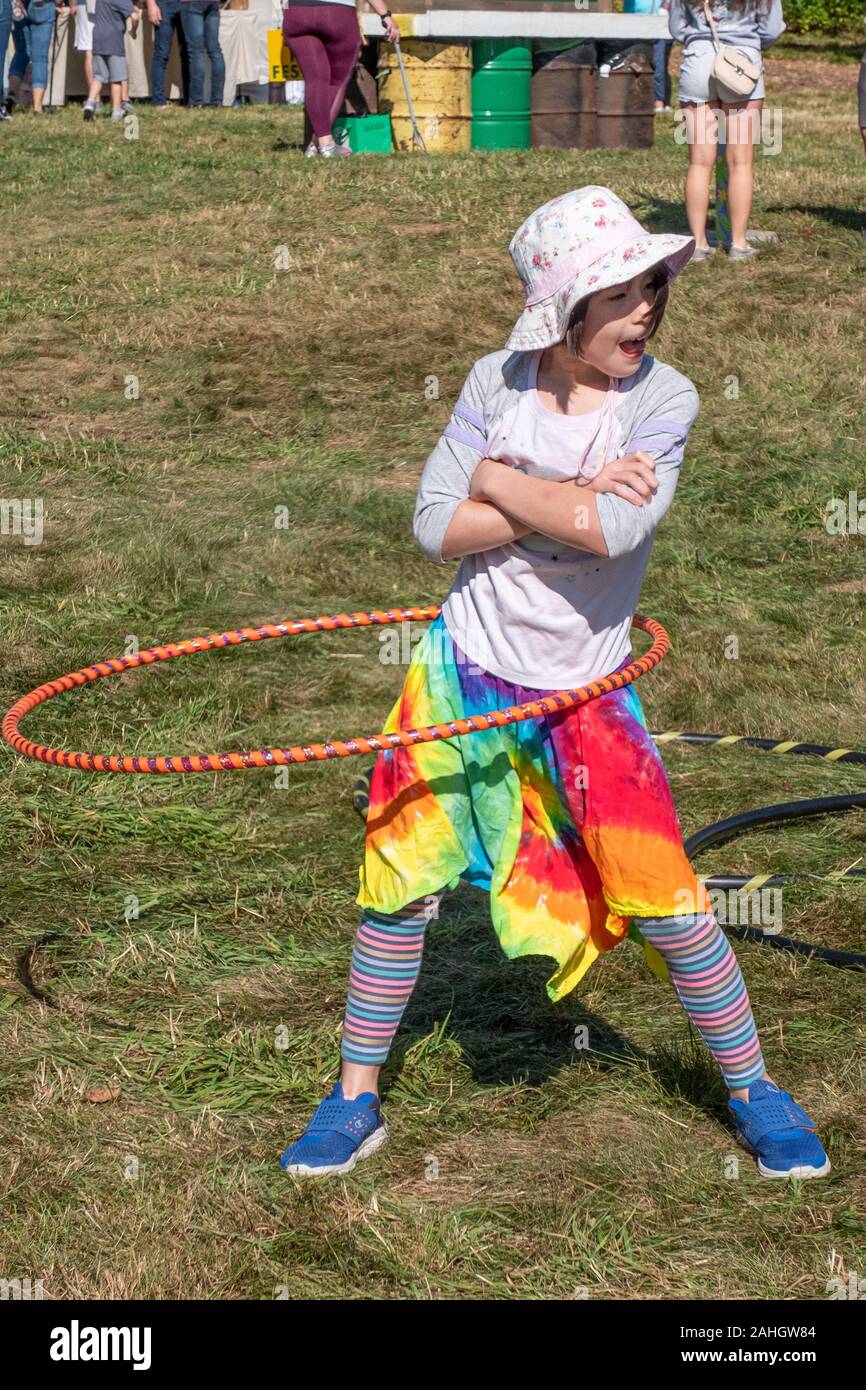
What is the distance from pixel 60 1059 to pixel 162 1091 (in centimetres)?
31

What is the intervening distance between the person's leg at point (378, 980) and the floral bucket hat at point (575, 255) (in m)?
1.26

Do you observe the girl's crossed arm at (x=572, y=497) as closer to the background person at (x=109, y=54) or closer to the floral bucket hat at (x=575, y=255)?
the floral bucket hat at (x=575, y=255)

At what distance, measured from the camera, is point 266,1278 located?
363 cm

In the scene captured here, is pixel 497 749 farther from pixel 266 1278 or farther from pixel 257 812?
pixel 257 812

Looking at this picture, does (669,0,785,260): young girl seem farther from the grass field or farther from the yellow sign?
the yellow sign

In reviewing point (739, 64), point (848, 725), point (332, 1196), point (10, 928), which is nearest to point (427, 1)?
point (739, 64)

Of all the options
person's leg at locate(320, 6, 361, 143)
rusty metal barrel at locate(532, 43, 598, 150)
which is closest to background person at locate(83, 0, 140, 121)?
person's leg at locate(320, 6, 361, 143)

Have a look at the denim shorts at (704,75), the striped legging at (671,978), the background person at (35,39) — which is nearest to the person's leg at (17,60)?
the background person at (35,39)

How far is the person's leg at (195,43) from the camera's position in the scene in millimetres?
21297

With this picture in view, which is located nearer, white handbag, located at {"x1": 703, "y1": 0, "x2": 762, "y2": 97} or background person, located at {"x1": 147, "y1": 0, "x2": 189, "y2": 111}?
white handbag, located at {"x1": 703, "y1": 0, "x2": 762, "y2": 97}

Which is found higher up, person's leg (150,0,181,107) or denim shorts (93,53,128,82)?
person's leg (150,0,181,107)

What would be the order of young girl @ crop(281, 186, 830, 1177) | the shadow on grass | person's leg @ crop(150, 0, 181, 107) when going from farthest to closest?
person's leg @ crop(150, 0, 181, 107) → the shadow on grass → young girl @ crop(281, 186, 830, 1177)

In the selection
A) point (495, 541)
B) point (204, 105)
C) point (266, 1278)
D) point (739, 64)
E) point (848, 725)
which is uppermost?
point (204, 105)

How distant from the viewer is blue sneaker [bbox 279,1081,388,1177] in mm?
3928
